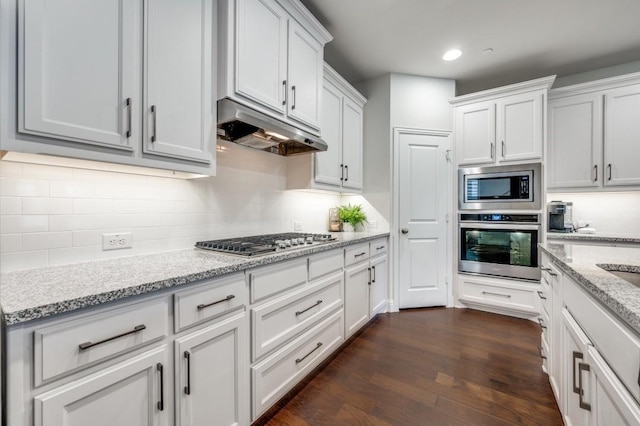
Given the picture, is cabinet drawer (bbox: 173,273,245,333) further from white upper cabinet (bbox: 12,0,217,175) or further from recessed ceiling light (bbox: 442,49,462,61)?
recessed ceiling light (bbox: 442,49,462,61)

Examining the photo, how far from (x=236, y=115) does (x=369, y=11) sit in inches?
63.0

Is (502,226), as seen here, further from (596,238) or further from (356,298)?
(356,298)

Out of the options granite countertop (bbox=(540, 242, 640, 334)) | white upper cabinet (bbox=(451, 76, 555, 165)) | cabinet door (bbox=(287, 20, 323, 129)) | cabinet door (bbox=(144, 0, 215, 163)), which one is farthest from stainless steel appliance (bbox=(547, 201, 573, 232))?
cabinet door (bbox=(144, 0, 215, 163))

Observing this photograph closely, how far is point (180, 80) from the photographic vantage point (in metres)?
1.42

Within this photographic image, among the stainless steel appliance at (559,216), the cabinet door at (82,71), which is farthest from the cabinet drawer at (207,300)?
the stainless steel appliance at (559,216)

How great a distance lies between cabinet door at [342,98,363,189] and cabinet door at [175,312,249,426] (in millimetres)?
1954

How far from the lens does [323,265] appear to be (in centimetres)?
201

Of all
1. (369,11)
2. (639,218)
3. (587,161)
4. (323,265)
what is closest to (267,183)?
(323,265)

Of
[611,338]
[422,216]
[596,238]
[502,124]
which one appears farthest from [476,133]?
[611,338]

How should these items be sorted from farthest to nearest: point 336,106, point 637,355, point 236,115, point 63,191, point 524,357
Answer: point 336,106, point 524,357, point 236,115, point 63,191, point 637,355

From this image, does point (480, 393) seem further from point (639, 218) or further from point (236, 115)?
point (639, 218)

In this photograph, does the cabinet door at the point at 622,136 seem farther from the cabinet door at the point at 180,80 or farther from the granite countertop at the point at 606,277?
the cabinet door at the point at 180,80

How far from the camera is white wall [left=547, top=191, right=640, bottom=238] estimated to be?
3.01 m

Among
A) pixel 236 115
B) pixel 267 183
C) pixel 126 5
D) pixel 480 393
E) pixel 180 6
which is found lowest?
pixel 480 393
